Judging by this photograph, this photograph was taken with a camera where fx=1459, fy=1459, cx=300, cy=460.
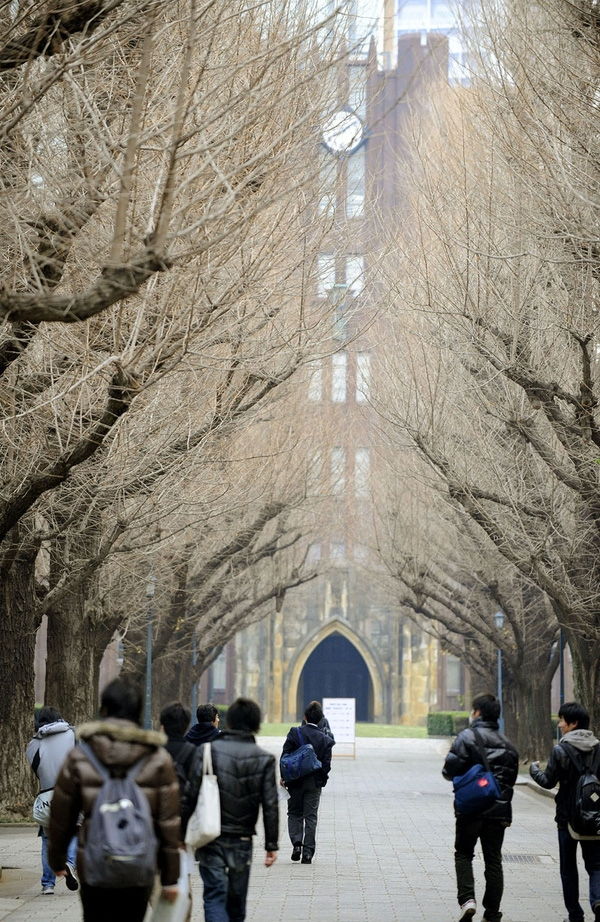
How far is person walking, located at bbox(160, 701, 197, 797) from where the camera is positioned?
8703 millimetres

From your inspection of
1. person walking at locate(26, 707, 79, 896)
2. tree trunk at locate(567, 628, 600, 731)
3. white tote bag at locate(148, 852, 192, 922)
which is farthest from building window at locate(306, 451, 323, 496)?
white tote bag at locate(148, 852, 192, 922)

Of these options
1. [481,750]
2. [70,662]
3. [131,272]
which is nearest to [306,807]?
[481,750]

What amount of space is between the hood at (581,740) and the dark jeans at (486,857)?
0.80 metres

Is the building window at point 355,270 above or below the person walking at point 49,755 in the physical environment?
above

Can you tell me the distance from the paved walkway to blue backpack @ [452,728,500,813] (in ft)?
4.47

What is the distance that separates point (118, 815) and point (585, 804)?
5161 millimetres

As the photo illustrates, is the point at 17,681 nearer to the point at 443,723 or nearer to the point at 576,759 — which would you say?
the point at 576,759

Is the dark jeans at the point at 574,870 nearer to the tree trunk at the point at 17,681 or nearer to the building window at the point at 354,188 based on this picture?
the building window at the point at 354,188

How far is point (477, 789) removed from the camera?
10578 millimetres

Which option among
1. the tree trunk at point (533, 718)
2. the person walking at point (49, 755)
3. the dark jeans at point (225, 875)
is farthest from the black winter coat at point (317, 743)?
the tree trunk at point (533, 718)

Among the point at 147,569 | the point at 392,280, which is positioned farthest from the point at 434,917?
the point at 147,569

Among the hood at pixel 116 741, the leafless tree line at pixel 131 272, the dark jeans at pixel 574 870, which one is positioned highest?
the leafless tree line at pixel 131 272

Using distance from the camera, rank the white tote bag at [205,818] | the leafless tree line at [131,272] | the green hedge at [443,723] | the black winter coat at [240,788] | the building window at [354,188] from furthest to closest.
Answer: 1. the green hedge at [443,723]
2. the building window at [354,188]
3. the leafless tree line at [131,272]
4. the black winter coat at [240,788]
5. the white tote bag at [205,818]

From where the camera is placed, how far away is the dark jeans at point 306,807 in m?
15.5
